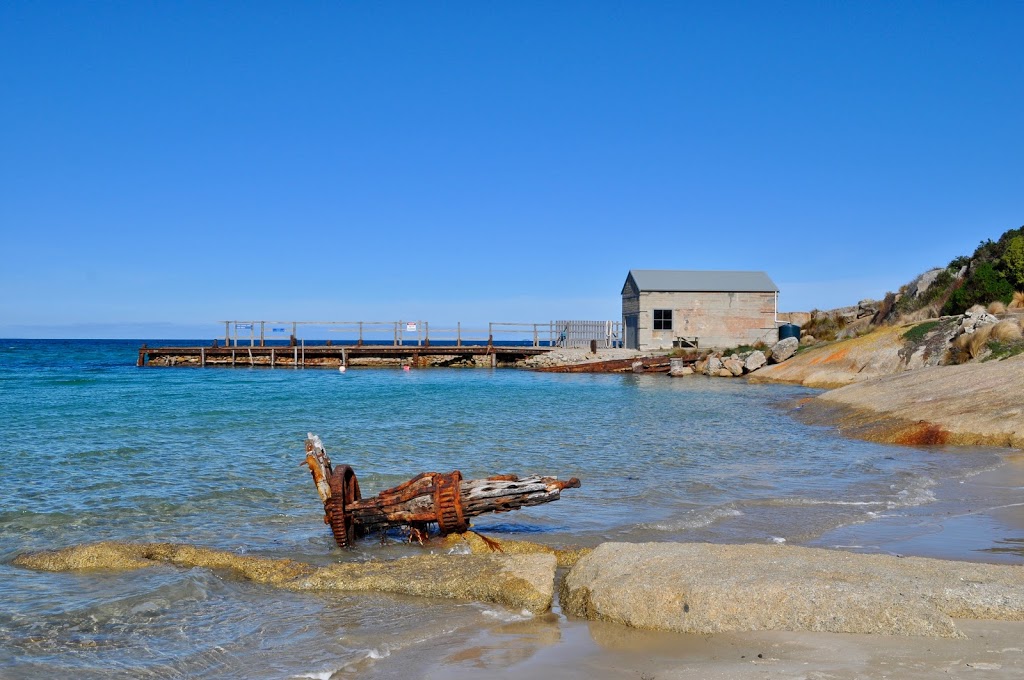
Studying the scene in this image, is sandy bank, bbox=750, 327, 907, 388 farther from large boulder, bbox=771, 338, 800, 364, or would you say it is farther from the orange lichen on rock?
the orange lichen on rock

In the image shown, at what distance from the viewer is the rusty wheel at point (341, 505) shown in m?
8.13

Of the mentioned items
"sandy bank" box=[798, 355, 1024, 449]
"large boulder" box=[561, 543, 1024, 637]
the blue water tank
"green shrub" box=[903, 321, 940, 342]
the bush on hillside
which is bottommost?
"large boulder" box=[561, 543, 1024, 637]

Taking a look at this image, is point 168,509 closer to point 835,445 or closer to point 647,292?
point 835,445

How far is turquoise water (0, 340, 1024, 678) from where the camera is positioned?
5.87 m

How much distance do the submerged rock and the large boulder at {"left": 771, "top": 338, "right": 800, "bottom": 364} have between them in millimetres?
32806

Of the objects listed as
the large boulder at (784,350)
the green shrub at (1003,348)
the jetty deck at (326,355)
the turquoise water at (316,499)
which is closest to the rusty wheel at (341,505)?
the turquoise water at (316,499)

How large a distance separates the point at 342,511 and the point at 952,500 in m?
7.53

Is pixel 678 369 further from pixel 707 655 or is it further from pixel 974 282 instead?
pixel 707 655

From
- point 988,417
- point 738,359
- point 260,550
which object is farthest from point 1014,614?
point 738,359

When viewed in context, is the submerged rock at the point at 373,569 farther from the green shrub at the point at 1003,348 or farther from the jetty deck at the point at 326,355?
the jetty deck at the point at 326,355

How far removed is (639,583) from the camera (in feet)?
19.1

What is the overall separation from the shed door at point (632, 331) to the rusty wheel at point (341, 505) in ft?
130

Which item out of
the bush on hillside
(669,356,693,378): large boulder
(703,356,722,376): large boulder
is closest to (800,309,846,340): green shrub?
(703,356,722,376): large boulder

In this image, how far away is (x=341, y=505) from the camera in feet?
26.7
